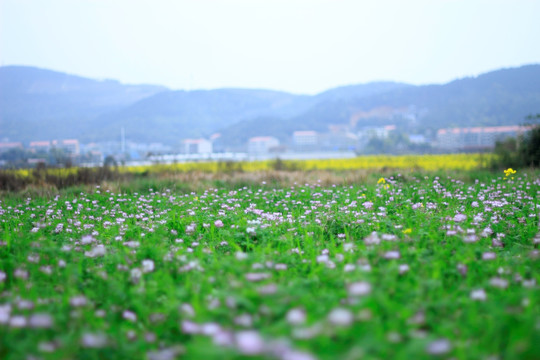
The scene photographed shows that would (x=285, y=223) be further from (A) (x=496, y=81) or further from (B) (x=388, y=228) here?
(A) (x=496, y=81)

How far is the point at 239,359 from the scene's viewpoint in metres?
1.46

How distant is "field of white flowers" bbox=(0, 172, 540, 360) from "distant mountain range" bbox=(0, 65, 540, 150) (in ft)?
287

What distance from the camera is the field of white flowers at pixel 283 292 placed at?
1617 millimetres

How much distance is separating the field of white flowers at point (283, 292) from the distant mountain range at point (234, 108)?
87534 millimetres

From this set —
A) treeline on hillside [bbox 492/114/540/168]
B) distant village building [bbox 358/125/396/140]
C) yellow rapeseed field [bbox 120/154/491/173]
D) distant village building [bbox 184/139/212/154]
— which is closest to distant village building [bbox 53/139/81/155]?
yellow rapeseed field [bbox 120/154/491/173]

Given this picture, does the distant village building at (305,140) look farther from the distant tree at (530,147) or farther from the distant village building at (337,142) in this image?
the distant tree at (530,147)

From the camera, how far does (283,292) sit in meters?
1.84

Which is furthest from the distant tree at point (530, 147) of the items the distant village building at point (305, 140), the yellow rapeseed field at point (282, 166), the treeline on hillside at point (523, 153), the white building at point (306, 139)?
the white building at point (306, 139)

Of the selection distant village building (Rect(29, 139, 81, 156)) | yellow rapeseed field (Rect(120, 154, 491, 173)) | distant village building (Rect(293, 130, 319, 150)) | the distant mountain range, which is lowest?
yellow rapeseed field (Rect(120, 154, 491, 173))

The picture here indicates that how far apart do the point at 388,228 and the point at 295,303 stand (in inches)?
107

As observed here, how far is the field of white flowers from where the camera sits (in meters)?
1.62

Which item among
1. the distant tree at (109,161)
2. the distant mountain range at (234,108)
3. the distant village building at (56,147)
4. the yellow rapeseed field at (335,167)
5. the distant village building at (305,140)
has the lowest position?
the yellow rapeseed field at (335,167)

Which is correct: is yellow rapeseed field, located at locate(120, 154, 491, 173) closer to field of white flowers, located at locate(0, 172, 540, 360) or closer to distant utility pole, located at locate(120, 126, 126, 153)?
field of white flowers, located at locate(0, 172, 540, 360)

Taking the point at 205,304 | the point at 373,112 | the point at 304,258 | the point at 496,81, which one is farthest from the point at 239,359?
the point at 373,112
